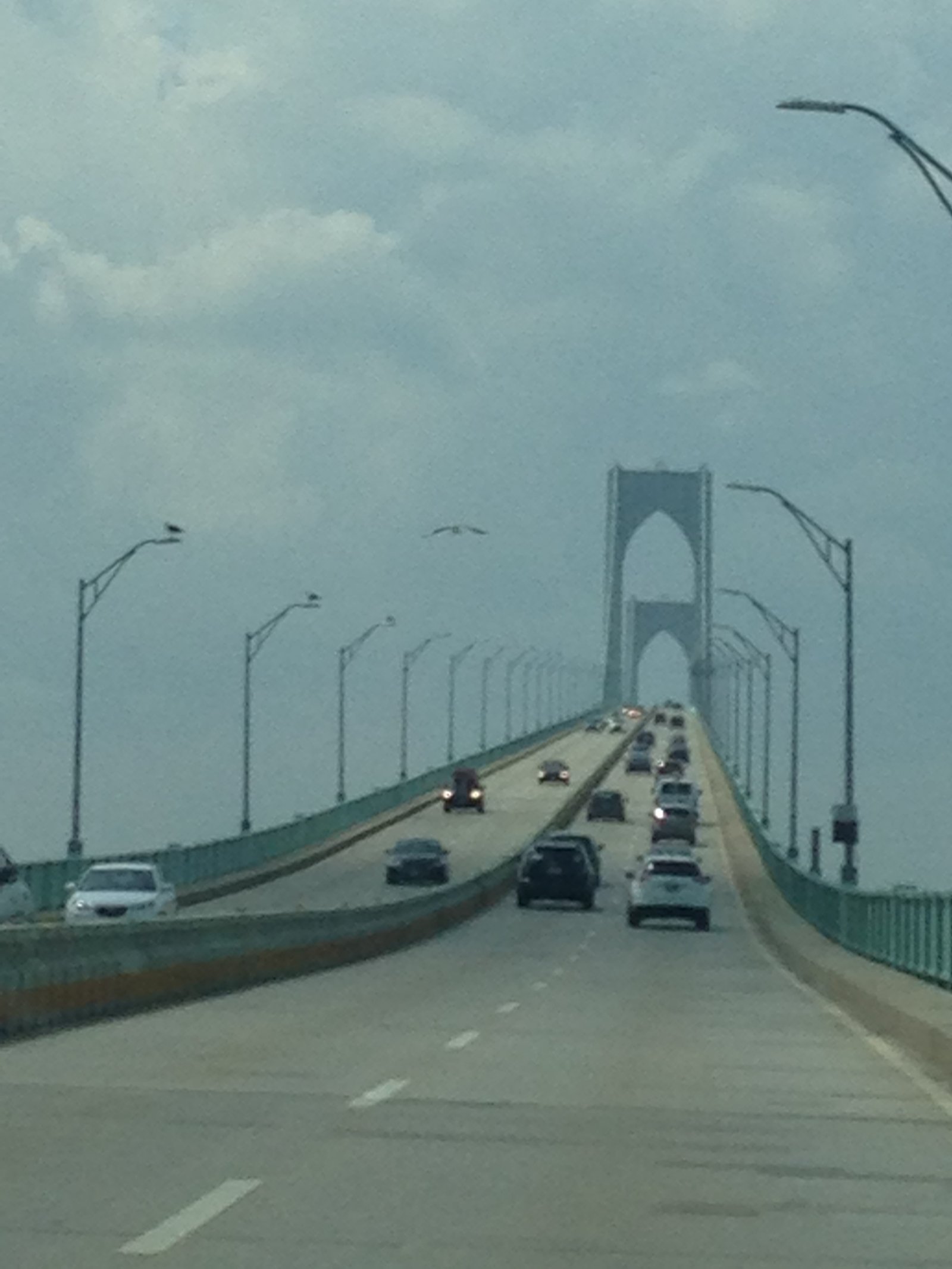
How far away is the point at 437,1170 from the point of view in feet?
43.0

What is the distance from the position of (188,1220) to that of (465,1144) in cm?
346

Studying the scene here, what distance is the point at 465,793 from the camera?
380 ft

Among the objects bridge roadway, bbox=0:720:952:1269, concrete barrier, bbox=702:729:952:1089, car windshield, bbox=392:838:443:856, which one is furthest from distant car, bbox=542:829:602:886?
bridge roadway, bbox=0:720:952:1269

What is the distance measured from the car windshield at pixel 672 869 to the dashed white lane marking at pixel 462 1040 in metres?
36.2

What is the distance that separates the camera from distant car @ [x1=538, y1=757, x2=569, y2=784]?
13338cm

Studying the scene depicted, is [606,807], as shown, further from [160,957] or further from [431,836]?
[160,957]

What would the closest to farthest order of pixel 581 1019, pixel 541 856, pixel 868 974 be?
pixel 581 1019 → pixel 868 974 → pixel 541 856

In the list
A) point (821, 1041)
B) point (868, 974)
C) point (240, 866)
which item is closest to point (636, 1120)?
point (821, 1041)

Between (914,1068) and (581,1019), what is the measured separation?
6352 mm

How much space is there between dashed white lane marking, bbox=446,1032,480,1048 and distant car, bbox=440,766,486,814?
91.1m

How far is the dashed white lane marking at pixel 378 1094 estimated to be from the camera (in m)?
16.5

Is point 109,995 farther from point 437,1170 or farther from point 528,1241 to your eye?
point 528,1241

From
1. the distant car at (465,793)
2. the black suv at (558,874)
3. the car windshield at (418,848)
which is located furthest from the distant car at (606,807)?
the black suv at (558,874)

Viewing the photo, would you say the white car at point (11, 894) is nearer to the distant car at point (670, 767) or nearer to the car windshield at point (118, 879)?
the car windshield at point (118, 879)
